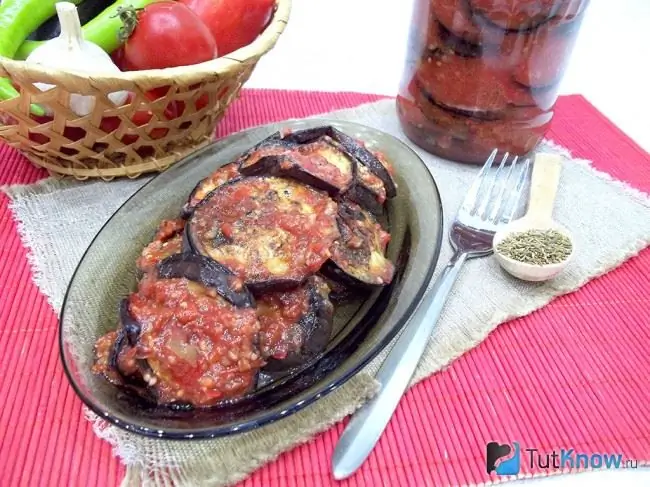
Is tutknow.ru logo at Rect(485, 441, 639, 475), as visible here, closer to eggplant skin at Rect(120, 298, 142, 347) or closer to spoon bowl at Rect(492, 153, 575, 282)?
spoon bowl at Rect(492, 153, 575, 282)

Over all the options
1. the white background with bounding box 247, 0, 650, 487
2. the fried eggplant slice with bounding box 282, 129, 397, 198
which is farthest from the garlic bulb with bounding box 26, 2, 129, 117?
the white background with bounding box 247, 0, 650, 487

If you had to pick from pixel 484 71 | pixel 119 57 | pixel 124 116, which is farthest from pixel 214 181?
pixel 484 71

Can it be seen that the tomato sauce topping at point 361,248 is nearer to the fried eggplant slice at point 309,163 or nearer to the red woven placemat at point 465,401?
the fried eggplant slice at point 309,163

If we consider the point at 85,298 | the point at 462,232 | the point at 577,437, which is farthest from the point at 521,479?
the point at 85,298

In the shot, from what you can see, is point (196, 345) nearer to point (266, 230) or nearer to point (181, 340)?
point (181, 340)

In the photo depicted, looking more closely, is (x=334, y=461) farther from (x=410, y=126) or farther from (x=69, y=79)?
(x=410, y=126)

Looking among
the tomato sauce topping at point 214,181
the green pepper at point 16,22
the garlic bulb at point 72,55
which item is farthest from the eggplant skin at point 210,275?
the green pepper at point 16,22
